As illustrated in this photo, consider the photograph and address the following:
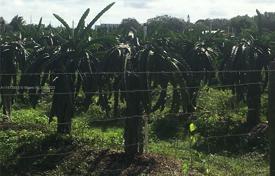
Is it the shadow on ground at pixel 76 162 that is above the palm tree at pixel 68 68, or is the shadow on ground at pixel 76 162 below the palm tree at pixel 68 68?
below

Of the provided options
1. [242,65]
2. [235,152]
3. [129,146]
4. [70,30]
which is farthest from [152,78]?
[242,65]

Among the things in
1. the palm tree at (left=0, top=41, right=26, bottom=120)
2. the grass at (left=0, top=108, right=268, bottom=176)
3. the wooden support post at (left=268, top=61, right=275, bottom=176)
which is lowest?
the grass at (left=0, top=108, right=268, bottom=176)

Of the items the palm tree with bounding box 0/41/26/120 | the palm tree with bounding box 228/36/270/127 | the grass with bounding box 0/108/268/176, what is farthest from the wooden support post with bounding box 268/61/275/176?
the palm tree with bounding box 228/36/270/127

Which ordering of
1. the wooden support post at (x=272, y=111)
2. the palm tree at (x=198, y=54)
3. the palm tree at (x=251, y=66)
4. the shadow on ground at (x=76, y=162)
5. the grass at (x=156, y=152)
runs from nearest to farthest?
1. the wooden support post at (x=272, y=111)
2. the shadow on ground at (x=76, y=162)
3. the grass at (x=156, y=152)
4. the palm tree at (x=251, y=66)
5. the palm tree at (x=198, y=54)

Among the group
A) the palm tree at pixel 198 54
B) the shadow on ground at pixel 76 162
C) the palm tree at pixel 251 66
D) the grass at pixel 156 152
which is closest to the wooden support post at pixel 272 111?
the grass at pixel 156 152

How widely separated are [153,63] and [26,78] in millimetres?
2115

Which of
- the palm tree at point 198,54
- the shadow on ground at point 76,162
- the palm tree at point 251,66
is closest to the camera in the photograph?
the shadow on ground at point 76,162

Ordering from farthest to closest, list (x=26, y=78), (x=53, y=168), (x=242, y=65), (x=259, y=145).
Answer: (x=242, y=65), (x=259, y=145), (x=26, y=78), (x=53, y=168)

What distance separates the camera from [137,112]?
795cm

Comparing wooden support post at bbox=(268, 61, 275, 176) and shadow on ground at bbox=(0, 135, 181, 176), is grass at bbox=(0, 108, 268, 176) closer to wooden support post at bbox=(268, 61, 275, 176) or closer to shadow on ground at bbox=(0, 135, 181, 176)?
shadow on ground at bbox=(0, 135, 181, 176)

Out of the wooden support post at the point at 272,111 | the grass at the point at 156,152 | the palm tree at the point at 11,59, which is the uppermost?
the palm tree at the point at 11,59

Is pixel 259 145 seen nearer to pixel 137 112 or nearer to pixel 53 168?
pixel 137 112

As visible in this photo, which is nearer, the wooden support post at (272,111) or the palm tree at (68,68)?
the wooden support post at (272,111)

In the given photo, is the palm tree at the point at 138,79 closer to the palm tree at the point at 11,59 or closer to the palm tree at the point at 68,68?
the palm tree at the point at 68,68
